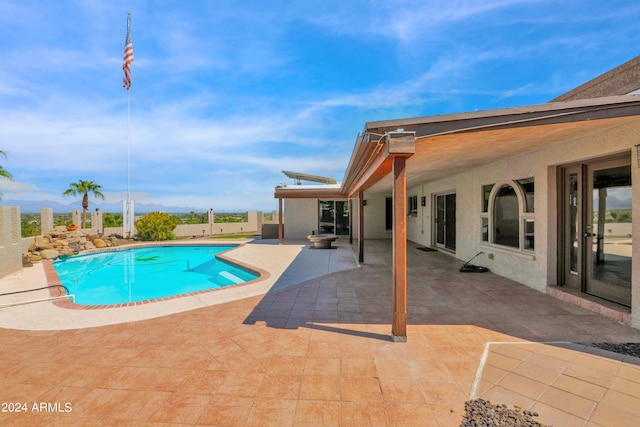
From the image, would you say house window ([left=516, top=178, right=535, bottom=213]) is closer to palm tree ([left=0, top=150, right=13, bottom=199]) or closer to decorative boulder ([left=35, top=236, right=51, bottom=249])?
palm tree ([left=0, top=150, right=13, bottom=199])

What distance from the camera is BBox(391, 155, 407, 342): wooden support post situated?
351 cm

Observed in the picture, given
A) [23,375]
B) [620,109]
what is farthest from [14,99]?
[620,109]

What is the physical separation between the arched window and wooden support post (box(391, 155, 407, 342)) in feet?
14.6

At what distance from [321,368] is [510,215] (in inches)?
240

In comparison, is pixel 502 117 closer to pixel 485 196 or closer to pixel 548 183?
pixel 548 183

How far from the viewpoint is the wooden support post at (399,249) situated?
11.5 ft

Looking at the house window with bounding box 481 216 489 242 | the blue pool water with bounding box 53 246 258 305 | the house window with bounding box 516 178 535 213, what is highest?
the house window with bounding box 516 178 535 213

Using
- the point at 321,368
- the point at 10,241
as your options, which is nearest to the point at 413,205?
the point at 321,368

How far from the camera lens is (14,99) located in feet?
36.0

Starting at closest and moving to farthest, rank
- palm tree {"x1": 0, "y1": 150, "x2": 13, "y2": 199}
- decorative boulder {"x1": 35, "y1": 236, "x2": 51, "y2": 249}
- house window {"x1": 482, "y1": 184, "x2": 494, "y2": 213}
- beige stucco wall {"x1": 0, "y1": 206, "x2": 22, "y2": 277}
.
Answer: house window {"x1": 482, "y1": 184, "x2": 494, "y2": 213}, beige stucco wall {"x1": 0, "y1": 206, "x2": 22, "y2": 277}, palm tree {"x1": 0, "y1": 150, "x2": 13, "y2": 199}, decorative boulder {"x1": 35, "y1": 236, "x2": 51, "y2": 249}

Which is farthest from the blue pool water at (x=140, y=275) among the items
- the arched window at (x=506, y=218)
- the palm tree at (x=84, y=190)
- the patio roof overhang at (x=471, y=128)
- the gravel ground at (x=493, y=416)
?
the palm tree at (x=84, y=190)

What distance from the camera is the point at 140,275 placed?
973 centimetres

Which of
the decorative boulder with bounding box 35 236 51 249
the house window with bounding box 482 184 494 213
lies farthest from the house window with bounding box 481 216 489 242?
the decorative boulder with bounding box 35 236 51 249

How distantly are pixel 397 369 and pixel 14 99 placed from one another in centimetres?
1636
